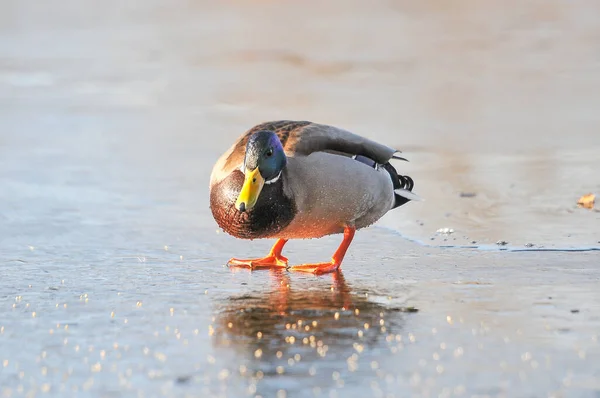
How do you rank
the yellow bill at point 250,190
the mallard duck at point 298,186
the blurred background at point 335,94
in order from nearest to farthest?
the yellow bill at point 250,190
the mallard duck at point 298,186
the blurred background at point 335,94

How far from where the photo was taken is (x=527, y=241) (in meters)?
5.80

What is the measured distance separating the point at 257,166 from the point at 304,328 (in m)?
1.28

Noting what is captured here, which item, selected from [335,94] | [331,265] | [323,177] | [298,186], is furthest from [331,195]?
[335,94]

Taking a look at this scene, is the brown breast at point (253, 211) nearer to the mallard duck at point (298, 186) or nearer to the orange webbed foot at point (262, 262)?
the mallard duck at point (298, 186)

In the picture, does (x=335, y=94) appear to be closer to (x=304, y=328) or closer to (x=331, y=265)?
(x=331, y=265)

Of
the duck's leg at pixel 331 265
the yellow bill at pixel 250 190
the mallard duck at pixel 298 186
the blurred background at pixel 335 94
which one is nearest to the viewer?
the yellow bill at pixel 250 190

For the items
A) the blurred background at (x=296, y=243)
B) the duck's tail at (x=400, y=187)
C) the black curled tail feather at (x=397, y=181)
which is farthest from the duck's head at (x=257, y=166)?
the duck's tail at (x=400, y=187)

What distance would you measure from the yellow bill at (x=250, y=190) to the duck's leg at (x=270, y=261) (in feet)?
1.46

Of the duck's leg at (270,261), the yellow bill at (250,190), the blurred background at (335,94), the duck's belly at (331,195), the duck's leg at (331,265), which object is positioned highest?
the yellow bill at (250,190)

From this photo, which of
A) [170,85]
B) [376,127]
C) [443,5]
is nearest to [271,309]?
[376,127]

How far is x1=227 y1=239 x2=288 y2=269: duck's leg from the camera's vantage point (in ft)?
18.1

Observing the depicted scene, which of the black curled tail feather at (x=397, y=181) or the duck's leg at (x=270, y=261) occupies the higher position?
the black curled tail feather at (x=397, y=181)

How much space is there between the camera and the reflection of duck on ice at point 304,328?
3.53m

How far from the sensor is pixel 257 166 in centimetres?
511
